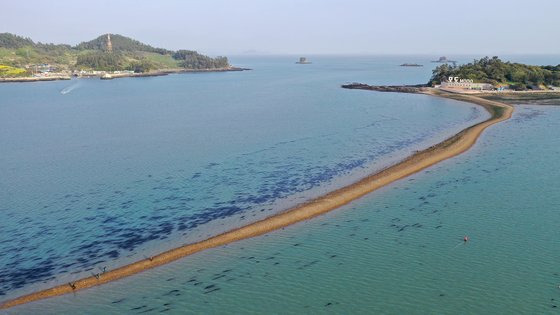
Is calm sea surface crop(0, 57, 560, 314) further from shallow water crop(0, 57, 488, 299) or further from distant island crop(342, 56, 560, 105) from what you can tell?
distant island crop(342, 56, 560, 105)

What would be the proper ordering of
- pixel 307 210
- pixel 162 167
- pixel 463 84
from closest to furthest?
1. pixel 307 210
2. pixel 162 167
3. pixel 463 84

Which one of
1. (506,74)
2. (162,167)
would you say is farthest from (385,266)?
(506,74)

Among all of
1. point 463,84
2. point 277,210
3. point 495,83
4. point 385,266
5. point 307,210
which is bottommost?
point 385,266

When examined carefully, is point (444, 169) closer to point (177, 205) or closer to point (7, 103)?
point (177, 205)

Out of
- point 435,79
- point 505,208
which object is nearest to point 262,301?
point 505,208

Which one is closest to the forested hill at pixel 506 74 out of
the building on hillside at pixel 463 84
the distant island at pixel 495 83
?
the distant island at pixel 495 83

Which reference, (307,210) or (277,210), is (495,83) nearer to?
(307,210)
